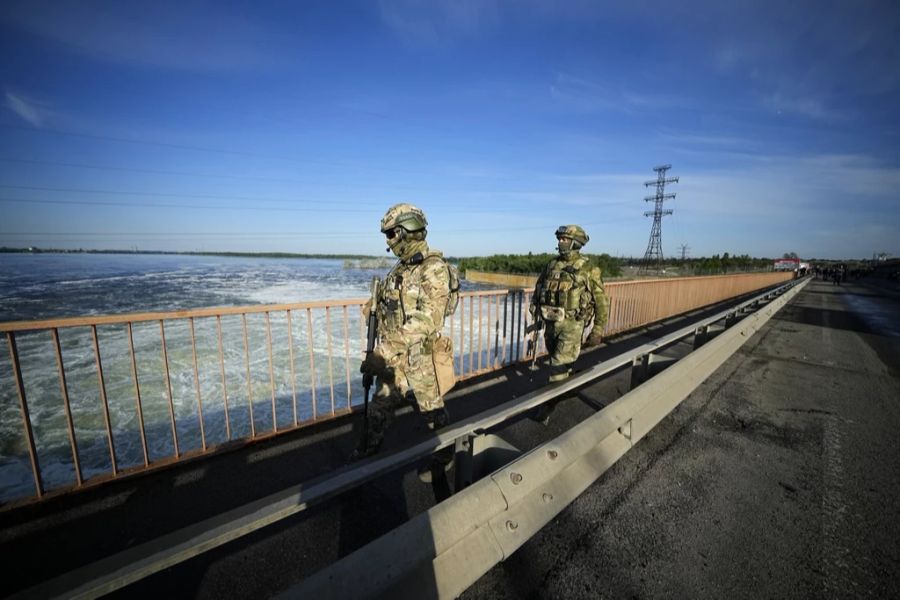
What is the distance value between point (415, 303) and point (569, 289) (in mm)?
1916

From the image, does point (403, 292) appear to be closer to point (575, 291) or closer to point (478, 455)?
point (478, 455)

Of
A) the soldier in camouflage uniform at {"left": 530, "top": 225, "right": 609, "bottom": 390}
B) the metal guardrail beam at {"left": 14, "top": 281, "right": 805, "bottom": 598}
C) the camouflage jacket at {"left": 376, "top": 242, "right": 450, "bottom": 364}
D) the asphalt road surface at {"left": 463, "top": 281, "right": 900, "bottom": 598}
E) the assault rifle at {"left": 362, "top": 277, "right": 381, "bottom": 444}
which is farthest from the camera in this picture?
the soldier in camouflage uniform at {"left": 530, "top": 225, "right": 609, "bottom": 390}

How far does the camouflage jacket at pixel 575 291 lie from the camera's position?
3926 mm

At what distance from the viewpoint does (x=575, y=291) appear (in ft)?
12.8

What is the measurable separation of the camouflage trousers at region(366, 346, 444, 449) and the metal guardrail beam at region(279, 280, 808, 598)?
4.08ft

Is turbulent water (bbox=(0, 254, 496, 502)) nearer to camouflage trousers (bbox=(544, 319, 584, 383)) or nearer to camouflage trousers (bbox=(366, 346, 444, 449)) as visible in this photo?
camouflage trousers (bbox=(366, 346, 444, 449))

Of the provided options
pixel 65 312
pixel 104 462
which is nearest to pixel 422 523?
pixel 104 462

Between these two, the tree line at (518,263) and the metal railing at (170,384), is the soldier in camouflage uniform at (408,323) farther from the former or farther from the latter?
the tree line at (518,263)

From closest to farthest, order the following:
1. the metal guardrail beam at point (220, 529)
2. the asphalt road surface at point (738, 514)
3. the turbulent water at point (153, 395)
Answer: the metal guardrail beam at point (220, 529) < the asphalt road surface at point (738, 514) < the turbulent water at point (153, 395)

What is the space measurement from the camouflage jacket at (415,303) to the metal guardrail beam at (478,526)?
127 cm

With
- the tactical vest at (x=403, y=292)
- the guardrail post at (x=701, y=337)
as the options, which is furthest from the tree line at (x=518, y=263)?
the tactical vest at (x=403, y=292)

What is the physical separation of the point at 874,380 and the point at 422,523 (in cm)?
716

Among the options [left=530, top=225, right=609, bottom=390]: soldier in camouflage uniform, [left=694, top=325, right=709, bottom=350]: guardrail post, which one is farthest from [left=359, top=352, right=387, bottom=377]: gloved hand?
[left=694, top=325, right=709, bottom=350]: guardrail post

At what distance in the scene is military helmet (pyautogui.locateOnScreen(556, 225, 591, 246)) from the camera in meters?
4.07
